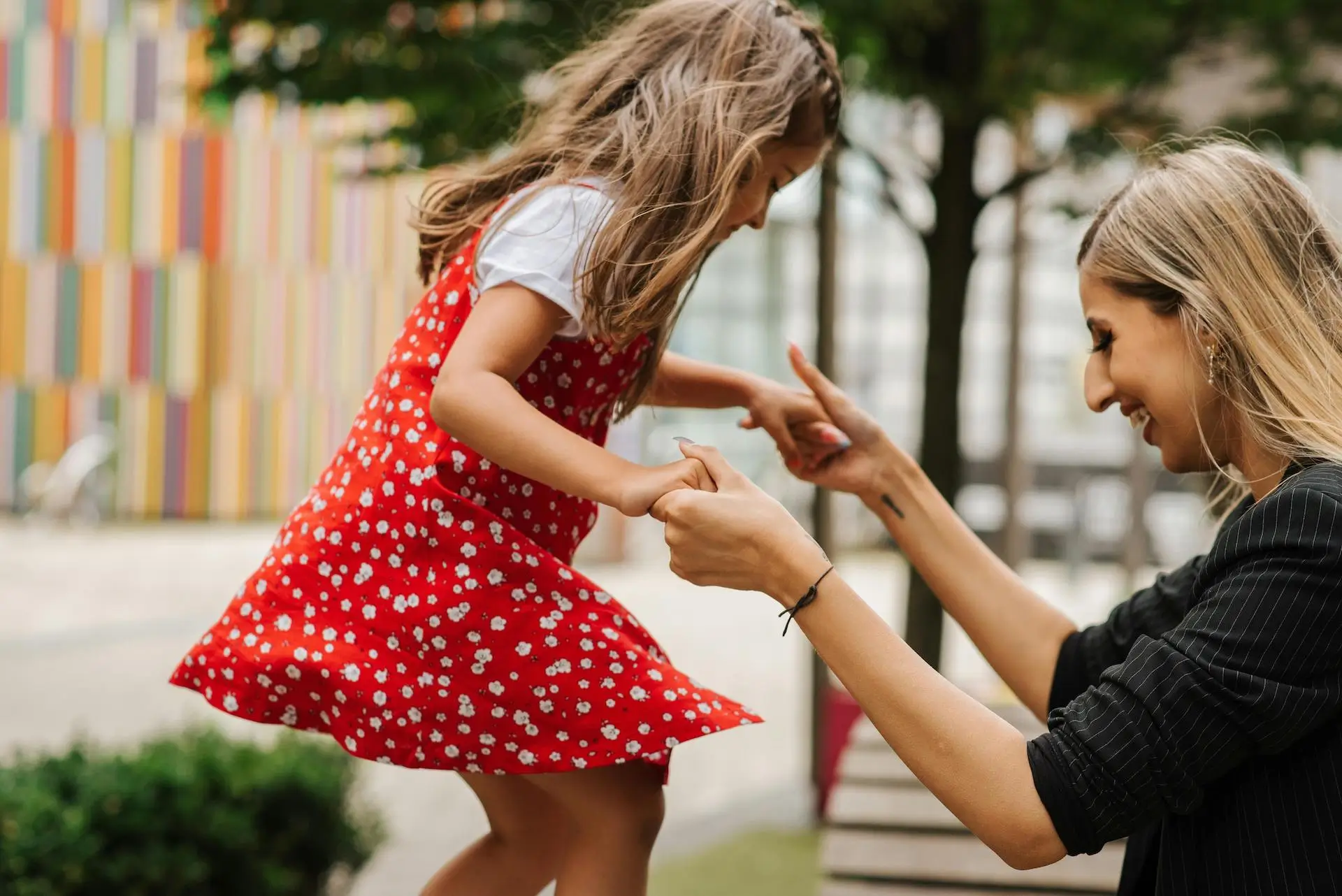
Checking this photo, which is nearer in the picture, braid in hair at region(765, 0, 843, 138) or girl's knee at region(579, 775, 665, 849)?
girl's knee at region(579, 775, 665, 849)

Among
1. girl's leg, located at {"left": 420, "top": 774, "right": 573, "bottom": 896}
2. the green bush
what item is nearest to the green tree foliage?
the green bush

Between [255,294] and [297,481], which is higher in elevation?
[255,294]

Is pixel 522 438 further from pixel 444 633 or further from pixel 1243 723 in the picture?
pixel 1243 723

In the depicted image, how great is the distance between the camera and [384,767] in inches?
238

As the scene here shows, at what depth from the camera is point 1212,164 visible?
1.48m

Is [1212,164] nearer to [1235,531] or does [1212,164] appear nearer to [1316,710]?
[1235,531]

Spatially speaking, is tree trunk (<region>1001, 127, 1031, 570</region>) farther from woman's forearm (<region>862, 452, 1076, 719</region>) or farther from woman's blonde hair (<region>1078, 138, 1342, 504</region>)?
woman's blonde hair (<region>1078, 138, 1342, 504</region>)

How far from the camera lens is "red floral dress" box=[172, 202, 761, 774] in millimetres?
1537

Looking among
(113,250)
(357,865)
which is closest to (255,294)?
(113,250)

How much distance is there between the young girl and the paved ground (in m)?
2.93

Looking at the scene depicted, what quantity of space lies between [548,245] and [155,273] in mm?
16622

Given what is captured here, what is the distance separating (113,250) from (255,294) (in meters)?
1.68

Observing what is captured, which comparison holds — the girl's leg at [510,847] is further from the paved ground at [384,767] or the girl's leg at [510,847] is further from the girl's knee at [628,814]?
the paved ground at [384,767]

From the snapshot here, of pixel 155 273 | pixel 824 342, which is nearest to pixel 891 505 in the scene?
pixel 824 342
